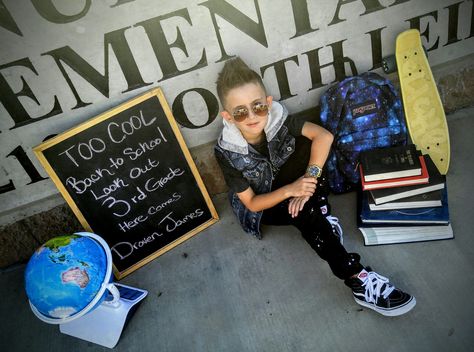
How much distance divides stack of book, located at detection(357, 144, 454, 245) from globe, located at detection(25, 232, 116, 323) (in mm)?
1718

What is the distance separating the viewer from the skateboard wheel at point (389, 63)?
2.64 meters

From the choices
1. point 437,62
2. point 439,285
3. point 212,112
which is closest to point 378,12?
point 437,62

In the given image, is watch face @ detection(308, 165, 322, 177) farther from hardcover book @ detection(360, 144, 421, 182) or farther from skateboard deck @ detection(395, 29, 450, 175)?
skateboard deck @ detection(395, 29, 450, 175)

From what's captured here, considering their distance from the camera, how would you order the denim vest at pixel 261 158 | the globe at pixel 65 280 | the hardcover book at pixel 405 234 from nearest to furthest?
the globe at pixel 65 280
the hardcover book at pixel 405 234
the denim vest at pixel 261 158

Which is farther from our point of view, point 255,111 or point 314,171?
point 314,171

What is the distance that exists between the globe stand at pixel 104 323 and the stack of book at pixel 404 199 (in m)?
1.64

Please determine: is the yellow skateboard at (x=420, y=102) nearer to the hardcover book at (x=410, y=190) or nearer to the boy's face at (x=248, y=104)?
the hardcover book at (x=410, y=190)

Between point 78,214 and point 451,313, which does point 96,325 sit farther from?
point 451,313

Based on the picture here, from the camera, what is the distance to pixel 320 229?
2176mm

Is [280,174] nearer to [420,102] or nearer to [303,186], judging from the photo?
[303,186]

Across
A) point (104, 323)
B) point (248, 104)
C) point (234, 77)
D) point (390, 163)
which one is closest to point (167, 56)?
point (234, 77)

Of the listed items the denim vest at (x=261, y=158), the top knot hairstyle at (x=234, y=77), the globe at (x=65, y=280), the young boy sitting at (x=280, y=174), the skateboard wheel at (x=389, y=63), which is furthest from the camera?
the skateboard wheel at (x=389, y=63)

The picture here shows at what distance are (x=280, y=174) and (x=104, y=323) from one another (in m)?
1.52

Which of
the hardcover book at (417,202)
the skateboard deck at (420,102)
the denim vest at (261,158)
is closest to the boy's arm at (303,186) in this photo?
the denim vest at (261,158)
